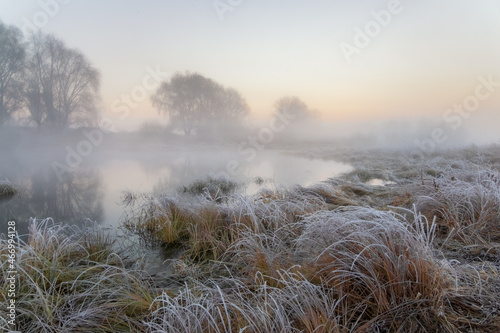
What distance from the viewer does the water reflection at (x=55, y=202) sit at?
14.4ft

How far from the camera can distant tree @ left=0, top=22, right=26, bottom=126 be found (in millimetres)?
16016

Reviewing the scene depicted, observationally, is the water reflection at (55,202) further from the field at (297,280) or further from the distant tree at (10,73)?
the distant tree at (10,73)

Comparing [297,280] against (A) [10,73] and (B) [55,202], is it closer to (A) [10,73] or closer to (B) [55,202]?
(B) [55,202]

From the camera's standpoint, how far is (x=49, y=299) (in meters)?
1.68

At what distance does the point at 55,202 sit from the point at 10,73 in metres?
17.6

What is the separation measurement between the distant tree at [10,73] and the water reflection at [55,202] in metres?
12.9

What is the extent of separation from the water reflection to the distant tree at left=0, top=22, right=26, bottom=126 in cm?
1292

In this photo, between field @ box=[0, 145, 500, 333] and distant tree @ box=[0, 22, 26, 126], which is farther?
distant tree @ box=[0, 22, 26, 126]

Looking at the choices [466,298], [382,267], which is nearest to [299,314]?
[382,267]

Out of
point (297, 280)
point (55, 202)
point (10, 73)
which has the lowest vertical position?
point (55, 202)

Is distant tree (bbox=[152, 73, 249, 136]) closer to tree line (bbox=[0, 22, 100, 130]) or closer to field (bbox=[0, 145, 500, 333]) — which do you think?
tree line (bbox=[0, 22, 100, 130])

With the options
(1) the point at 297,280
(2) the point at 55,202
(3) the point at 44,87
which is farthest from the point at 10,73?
(1) the point at 297,280

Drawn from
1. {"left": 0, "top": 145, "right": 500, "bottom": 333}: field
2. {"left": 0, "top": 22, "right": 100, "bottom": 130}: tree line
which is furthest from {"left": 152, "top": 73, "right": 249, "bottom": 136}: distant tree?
{"left": 0, "top": 145, "right": 500, "bottom": 333}: field

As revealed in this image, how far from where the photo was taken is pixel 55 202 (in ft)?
17.9
